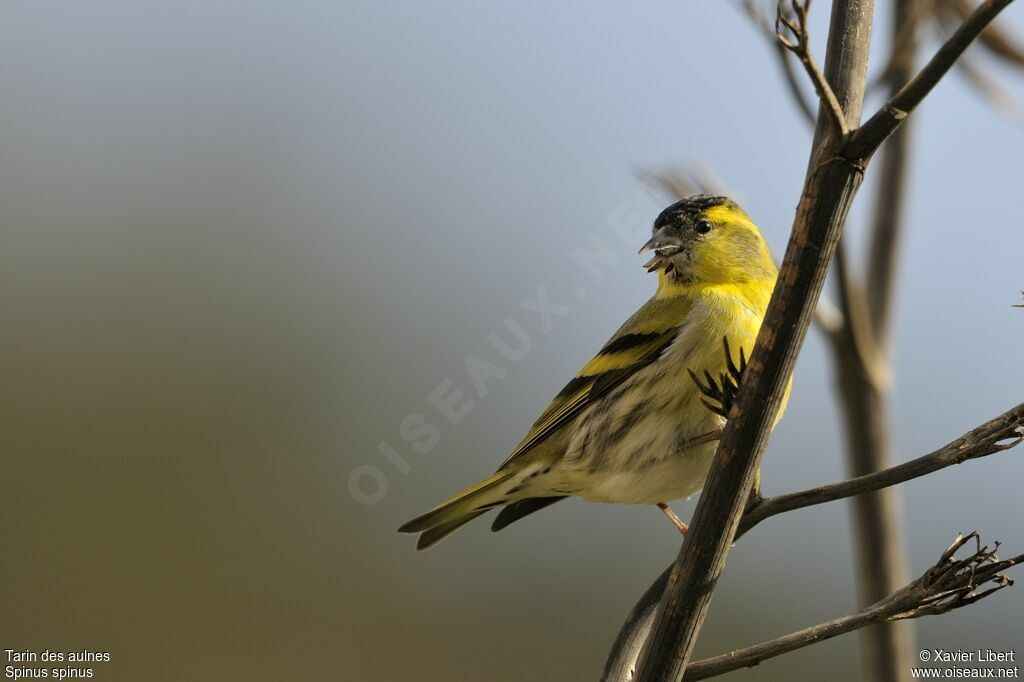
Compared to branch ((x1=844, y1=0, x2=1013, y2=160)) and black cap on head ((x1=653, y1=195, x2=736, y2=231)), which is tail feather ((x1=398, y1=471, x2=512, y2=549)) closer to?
black cap on head ((x1=653, y1=195, x2=736, y2=231))

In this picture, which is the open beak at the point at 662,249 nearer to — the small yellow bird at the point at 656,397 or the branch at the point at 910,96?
the small yellow bird at the point at 656,397

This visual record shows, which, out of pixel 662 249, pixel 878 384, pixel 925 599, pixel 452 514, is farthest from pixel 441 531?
pixel 925 599

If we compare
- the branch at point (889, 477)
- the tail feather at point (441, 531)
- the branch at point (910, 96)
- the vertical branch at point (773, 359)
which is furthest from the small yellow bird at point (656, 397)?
the branch at point (910, 96)

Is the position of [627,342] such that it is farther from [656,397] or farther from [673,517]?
[673,517]

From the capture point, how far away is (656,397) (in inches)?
120

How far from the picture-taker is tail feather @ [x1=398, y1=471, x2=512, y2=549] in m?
3.14

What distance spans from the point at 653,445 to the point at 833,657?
3549mm

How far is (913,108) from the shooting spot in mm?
1396

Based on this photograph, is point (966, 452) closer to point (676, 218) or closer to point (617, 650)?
point (617, 650)

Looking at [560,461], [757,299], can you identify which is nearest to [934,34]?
[757,299]

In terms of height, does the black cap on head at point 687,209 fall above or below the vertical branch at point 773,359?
above

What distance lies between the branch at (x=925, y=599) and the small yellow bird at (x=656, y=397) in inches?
46.9

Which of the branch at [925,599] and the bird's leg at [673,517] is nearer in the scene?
the branch at [925,599]

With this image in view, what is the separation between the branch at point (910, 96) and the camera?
4.38 feet
